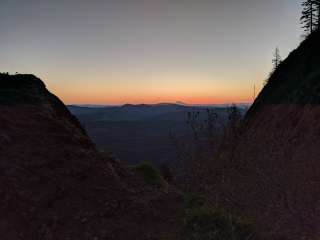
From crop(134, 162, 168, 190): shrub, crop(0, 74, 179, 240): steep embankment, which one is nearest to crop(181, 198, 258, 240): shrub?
crop(0, 74, 179, 240): steep embankment

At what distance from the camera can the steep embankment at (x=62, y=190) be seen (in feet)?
26.9

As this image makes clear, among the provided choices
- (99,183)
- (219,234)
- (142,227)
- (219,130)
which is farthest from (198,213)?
(99,183)

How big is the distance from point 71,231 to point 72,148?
3274mm

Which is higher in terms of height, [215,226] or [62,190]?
[62,190]

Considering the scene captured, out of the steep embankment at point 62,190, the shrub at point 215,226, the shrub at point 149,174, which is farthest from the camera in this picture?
the shrub at point 149,174

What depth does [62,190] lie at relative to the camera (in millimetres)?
9148

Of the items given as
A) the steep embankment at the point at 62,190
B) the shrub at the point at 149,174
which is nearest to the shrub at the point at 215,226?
the steep embankment at the point at 62,190

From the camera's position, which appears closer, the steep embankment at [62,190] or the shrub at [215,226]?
the shrub at [215,226]

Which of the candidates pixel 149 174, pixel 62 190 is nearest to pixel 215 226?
pixel 62 190

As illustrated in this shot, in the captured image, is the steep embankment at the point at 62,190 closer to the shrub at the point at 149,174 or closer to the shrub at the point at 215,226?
the shrub at the point at 215,226

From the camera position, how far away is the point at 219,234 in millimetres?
7207

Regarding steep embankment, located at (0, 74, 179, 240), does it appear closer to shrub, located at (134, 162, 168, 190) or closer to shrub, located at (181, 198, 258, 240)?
shrub, located at (181, 198, 258, 240)

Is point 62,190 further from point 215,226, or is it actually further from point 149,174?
point 149,174

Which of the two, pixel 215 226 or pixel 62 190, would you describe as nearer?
pixel 215 226
